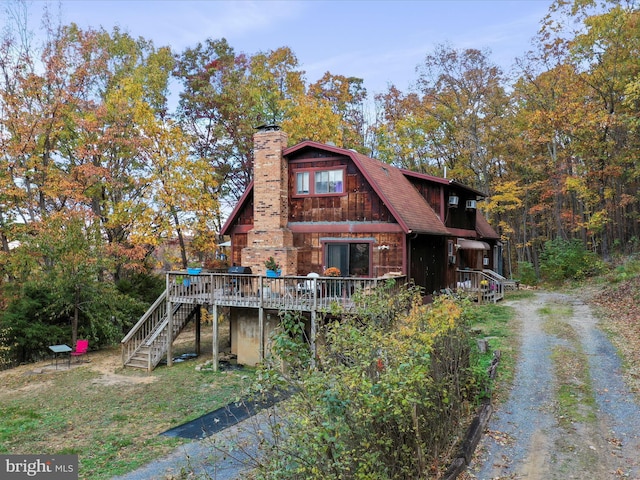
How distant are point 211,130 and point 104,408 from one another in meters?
21.1

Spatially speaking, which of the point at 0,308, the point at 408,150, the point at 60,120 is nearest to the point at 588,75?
the point at 408,150

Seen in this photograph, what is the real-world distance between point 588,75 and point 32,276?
99.3 ft

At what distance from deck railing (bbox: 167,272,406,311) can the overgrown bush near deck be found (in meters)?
7.35

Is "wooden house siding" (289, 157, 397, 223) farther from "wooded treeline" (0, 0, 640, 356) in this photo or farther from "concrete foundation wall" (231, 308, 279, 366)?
"wooded treeline" (0, 0, 640, 356)

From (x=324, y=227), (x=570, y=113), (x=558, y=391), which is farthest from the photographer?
(x=570, y=113)

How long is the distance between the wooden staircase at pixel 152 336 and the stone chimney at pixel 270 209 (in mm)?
3414

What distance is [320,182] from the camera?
715 inches

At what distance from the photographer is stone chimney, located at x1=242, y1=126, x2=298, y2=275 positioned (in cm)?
1783

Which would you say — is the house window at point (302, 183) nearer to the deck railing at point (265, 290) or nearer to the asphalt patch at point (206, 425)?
the deck railing at point (265, 290)

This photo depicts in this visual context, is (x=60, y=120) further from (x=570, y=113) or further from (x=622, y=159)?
(x=622, y=159)

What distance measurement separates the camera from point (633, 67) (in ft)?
74.5

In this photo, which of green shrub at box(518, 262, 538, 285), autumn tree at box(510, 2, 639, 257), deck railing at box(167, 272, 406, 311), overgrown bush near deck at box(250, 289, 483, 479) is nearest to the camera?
overgrown bush near deck at box(250, 289, 483, 479)

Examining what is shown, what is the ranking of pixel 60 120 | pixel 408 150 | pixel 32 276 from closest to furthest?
pixel 32 276 → pixel 60 120 → pixel 408 150

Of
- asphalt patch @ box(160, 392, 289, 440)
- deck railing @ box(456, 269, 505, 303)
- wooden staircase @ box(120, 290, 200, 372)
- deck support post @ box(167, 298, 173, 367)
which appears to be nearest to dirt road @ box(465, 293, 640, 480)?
asphalt patch @ box(160, 392, 289, 440)
